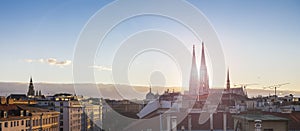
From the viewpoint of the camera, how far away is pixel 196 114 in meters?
32.9

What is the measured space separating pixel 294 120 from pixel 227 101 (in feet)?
96.5

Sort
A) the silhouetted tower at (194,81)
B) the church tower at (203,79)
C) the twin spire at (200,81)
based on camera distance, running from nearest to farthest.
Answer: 1. the silhouetted tower at (194,81)
2. the twin spire at (200,81)
3. the church tower at (203,79)

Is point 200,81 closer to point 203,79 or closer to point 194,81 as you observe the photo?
point 203,79

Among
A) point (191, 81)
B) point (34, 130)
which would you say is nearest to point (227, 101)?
point (191, 81)

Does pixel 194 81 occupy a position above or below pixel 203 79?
below

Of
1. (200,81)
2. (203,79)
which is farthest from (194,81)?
(203,79)

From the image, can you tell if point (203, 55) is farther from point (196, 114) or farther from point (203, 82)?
point (196, 114)

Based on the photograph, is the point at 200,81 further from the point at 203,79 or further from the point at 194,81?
the point at 194,81

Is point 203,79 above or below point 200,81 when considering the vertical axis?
above

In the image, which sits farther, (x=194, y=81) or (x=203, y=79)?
(x=203, y=79)

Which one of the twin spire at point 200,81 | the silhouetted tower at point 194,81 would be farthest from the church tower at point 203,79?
the silhouetted tower at point 194,81

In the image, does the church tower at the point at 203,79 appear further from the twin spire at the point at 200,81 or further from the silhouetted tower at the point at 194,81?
the silhouetted tower at the point at 194,81

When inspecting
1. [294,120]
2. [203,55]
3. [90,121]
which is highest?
[203,55]

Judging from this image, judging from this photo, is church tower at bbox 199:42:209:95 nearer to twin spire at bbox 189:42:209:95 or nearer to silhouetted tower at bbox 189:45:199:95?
twin spire at bbox 189:42:209:95
